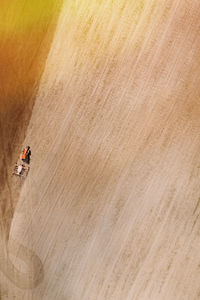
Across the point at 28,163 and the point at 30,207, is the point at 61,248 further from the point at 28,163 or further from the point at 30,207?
the point at 28,163

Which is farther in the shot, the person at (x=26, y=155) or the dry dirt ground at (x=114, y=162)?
the person at (x=26, y=155)

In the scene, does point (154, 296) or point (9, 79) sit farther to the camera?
point (9, 79)

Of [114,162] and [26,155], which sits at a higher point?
[114,162]

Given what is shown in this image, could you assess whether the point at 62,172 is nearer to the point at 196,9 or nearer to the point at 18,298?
the point at 18,298

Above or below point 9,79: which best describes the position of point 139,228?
below

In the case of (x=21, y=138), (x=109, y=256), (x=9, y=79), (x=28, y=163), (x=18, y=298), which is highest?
(x=9, y=79)

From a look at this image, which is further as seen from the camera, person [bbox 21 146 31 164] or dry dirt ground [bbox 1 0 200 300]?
person [bbox 21 146 31 164]

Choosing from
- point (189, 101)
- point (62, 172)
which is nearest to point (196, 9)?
point (189, 101)

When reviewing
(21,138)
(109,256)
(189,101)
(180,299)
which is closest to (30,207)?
(21,138)
